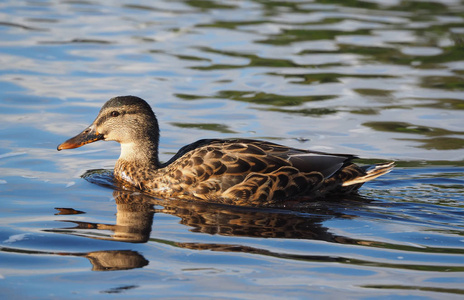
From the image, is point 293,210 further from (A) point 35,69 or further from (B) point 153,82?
(A) point 35,69

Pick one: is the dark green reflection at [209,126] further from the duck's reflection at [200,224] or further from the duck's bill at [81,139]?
the duck's reflection at [200,224]

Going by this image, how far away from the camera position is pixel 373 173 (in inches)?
372

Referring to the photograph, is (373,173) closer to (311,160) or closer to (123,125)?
(311,160)

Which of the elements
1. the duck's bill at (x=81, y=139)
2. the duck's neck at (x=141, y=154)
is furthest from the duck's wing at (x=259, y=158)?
the duck's bill at (x=81, y=139)

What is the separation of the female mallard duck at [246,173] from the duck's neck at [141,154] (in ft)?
0.06

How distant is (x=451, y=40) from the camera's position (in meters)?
16.8

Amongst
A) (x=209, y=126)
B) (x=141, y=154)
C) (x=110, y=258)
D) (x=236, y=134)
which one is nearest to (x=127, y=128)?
(x=141, y=154)

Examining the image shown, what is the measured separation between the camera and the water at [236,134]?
22.9 ft

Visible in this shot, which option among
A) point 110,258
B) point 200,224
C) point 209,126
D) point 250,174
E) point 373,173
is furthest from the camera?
point 209,126

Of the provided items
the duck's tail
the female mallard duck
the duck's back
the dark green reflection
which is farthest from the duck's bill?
the duck's tail

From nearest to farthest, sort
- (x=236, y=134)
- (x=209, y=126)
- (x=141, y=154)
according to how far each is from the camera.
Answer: (x=141, y=154) → (x=236, y=134) → (x=209, y=126)

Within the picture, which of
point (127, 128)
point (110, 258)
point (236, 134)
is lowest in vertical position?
point (110, 258)

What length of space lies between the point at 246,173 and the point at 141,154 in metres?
1.51

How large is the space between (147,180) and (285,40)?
7.86 metres
